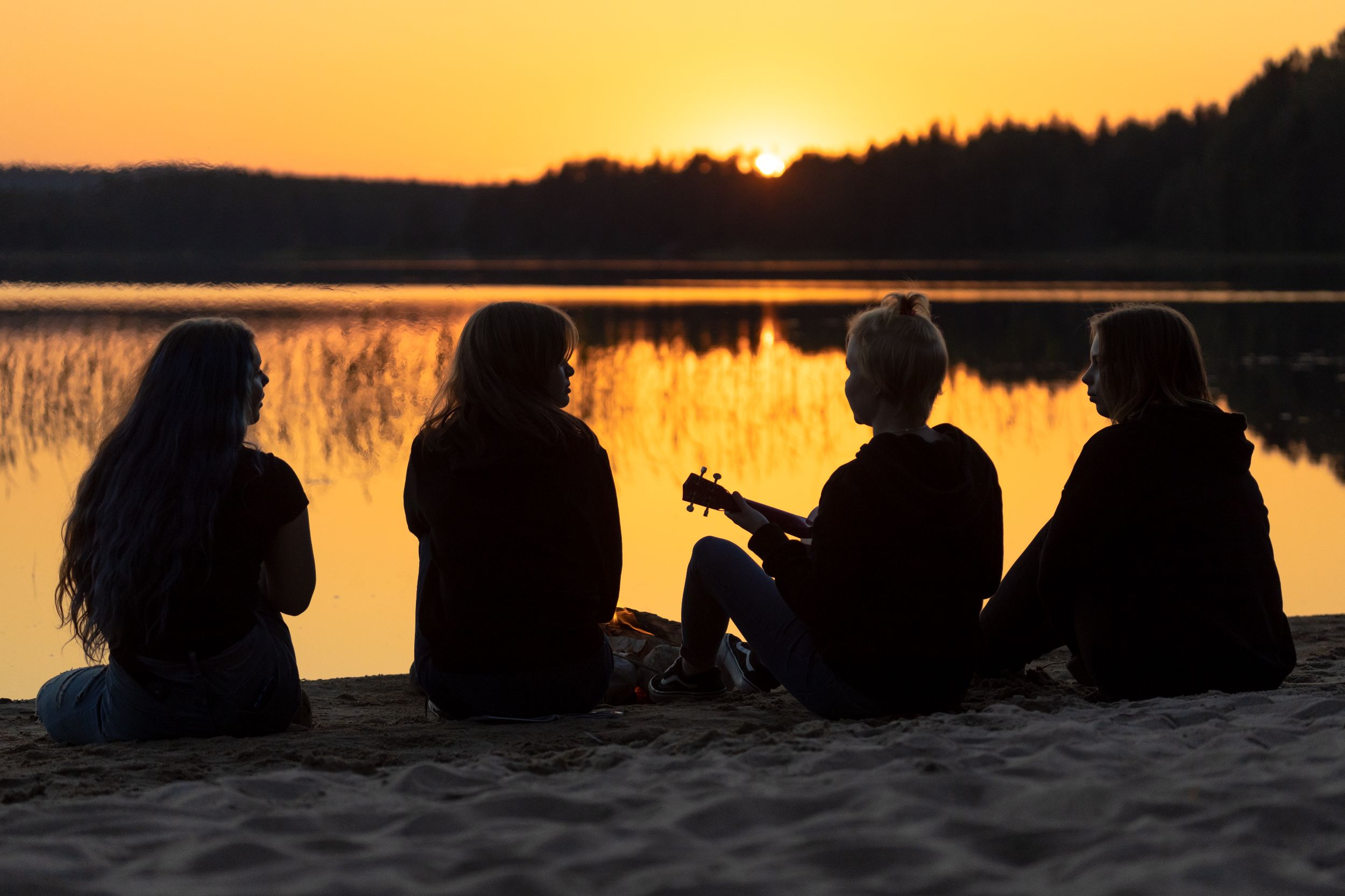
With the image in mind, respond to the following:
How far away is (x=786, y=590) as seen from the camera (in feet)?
11.6

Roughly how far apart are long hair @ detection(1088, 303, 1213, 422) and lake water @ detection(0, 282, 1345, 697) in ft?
8.54

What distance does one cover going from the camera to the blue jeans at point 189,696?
3.45 metres

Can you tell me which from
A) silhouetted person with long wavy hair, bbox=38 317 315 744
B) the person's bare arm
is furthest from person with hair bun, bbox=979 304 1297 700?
silhouetted person with long wavy hair, bbox=38 317 315 744

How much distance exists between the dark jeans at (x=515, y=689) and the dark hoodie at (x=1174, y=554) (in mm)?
1287

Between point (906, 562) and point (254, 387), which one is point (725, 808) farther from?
point (254, 387)

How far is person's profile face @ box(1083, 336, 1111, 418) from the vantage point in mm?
3656

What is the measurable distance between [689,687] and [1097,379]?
1.54 m

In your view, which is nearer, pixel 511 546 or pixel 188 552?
pixel 188 552

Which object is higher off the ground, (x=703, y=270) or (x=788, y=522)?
(x=703, y=270)

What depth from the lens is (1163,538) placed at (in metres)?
3.48

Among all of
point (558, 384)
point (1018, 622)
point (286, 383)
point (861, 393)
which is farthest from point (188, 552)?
point (286, 383)

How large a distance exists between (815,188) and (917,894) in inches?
2954

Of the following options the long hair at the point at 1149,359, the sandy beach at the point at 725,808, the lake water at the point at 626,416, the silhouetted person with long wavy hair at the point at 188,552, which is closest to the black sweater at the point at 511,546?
the sandy beach at the point at 725,808

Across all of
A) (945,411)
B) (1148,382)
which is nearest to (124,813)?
(1148,382)
